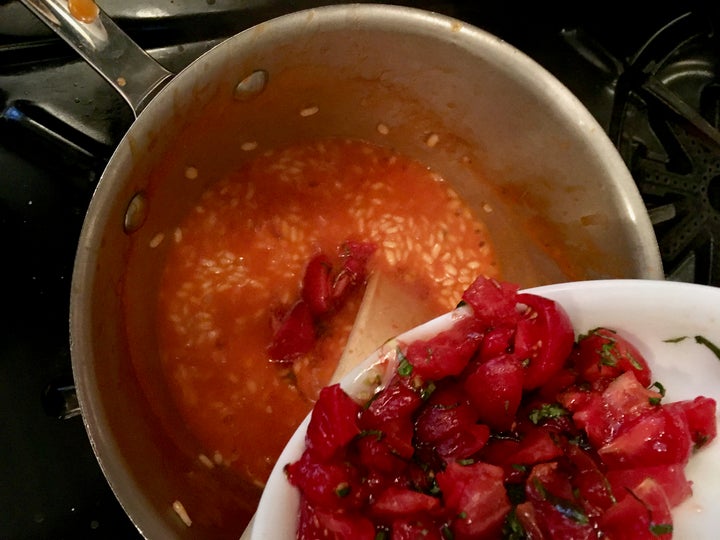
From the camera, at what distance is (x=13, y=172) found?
69.5 inches

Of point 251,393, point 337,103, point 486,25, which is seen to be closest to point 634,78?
point 486,25

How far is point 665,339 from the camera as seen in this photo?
4.03ft

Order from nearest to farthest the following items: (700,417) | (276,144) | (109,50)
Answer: (700,417)
(109,50)
(276,144)

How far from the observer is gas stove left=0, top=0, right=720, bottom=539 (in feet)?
5.48

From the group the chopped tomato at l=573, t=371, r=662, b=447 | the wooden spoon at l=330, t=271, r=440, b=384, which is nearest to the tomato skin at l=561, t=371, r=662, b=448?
the chopped tomato at l=573, t=371, r=662, b=447

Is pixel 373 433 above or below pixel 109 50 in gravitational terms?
below

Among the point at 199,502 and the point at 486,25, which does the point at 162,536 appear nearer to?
the point at 199,502

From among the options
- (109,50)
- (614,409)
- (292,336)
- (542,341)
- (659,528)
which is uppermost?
(109,50)

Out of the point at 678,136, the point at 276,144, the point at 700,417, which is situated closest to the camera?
the point at 700,417

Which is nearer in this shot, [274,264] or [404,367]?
[404,367]

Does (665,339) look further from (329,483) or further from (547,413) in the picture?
(329,483)

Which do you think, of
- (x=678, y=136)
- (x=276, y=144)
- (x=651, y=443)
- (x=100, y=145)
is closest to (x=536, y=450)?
(x=651, y=443)

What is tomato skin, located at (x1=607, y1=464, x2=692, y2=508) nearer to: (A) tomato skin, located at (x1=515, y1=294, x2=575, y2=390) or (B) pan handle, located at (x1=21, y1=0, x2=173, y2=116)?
(A) tomato skin, located at (x1=515, y1=294, x2=575, y2=390)

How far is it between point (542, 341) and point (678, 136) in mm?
1138
